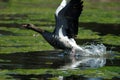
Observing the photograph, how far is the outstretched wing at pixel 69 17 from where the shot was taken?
1645 centimetres

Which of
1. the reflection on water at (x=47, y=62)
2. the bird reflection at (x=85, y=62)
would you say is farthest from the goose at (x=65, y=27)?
the bird reflection at (x=85, y=62)

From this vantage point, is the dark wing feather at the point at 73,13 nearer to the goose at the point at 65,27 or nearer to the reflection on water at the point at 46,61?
the goose at the point at 65,27

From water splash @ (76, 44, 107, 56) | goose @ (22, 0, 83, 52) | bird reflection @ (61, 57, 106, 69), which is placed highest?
goose @ (22, 0, 83, 52)

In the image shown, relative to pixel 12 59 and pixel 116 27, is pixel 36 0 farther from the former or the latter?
pixel 12 59

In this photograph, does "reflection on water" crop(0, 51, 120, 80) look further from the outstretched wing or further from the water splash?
the outstretched wing

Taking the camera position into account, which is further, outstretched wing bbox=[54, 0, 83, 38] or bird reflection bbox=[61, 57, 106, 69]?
outstretched wing bbox=[54, 0, 83, 38]

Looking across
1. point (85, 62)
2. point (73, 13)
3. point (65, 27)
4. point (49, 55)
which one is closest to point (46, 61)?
point (85, 62)

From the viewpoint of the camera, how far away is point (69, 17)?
16656 mm

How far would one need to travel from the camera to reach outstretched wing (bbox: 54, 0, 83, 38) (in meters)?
16.5

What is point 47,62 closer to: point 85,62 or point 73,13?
point 85,62

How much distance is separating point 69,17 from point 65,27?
0.41 metres

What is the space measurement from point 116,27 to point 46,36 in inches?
430

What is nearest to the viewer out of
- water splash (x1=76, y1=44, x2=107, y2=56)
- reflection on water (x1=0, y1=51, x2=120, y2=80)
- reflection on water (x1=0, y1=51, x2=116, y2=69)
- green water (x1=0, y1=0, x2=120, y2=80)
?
reflection on water (x1=0, y1=51, x2=120, y2=80)

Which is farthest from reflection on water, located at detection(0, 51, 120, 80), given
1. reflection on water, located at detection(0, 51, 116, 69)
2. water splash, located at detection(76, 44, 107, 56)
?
water splash, located at detection(76, 44, 107, 56)
